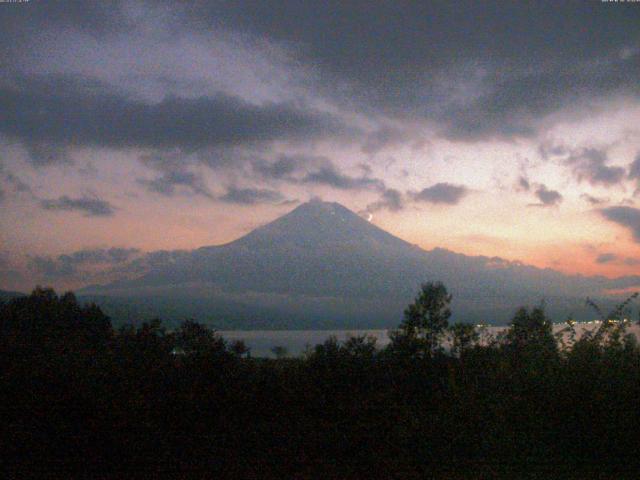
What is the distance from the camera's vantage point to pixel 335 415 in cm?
532

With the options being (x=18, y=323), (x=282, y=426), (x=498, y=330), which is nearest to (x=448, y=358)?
(x=498, y=330)

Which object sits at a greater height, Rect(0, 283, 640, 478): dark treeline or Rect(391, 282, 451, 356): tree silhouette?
Rect(391, 282, 451, 356): tree silhouette

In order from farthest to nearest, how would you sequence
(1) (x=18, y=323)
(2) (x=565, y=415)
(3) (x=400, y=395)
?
(1) (x=18, y=323) → (3) (x=400, y=395) → (2) (x=565, y=415)

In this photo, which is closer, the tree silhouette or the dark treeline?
the dark treeline

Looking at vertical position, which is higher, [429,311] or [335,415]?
[429,311]

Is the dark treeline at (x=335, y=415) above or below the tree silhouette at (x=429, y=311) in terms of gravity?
below

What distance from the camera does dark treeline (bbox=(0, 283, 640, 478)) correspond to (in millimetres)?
4711

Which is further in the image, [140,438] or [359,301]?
[359,301]

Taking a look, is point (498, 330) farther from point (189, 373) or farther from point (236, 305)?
point (236, 305)

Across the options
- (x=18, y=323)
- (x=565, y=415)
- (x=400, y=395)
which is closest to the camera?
(x=565, y=415)

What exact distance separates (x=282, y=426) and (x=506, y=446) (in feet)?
6.35

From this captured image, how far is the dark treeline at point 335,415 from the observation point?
4711 mm

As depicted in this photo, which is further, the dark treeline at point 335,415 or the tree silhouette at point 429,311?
the tree silhouette at point 429,311

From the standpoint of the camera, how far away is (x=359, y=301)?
9556cm
